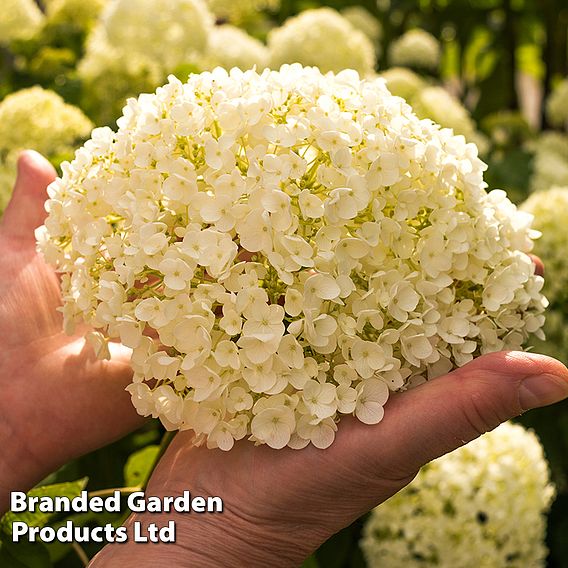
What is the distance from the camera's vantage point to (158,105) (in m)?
0.87

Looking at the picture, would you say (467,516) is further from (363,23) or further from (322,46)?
(363,23)

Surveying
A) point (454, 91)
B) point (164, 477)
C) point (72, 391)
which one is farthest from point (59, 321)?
point (454, 91)

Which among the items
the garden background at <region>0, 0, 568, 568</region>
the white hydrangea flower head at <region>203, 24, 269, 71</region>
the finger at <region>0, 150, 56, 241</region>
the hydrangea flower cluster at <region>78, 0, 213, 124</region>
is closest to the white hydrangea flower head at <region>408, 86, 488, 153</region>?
the garden background at <region>0, 0, 568, 568</region>

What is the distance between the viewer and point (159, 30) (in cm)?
195

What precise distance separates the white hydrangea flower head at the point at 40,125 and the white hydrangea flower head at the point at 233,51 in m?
0.49

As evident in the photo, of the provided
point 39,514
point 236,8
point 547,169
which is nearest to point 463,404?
point 39,514

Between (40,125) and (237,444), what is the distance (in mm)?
865

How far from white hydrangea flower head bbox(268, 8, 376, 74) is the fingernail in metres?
1.42

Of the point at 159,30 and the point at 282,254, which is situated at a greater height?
the point at 159,30

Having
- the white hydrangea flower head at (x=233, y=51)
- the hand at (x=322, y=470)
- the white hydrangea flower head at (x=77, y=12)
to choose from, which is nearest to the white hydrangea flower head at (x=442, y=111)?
the white hydrangea flower head at (x=233, y=51)

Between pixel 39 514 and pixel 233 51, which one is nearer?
pixel 39 514

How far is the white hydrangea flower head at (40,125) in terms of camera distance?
4.99ft

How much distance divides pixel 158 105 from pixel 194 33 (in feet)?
3.81

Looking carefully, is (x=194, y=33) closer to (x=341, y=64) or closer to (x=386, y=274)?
(x=341, y=64)
